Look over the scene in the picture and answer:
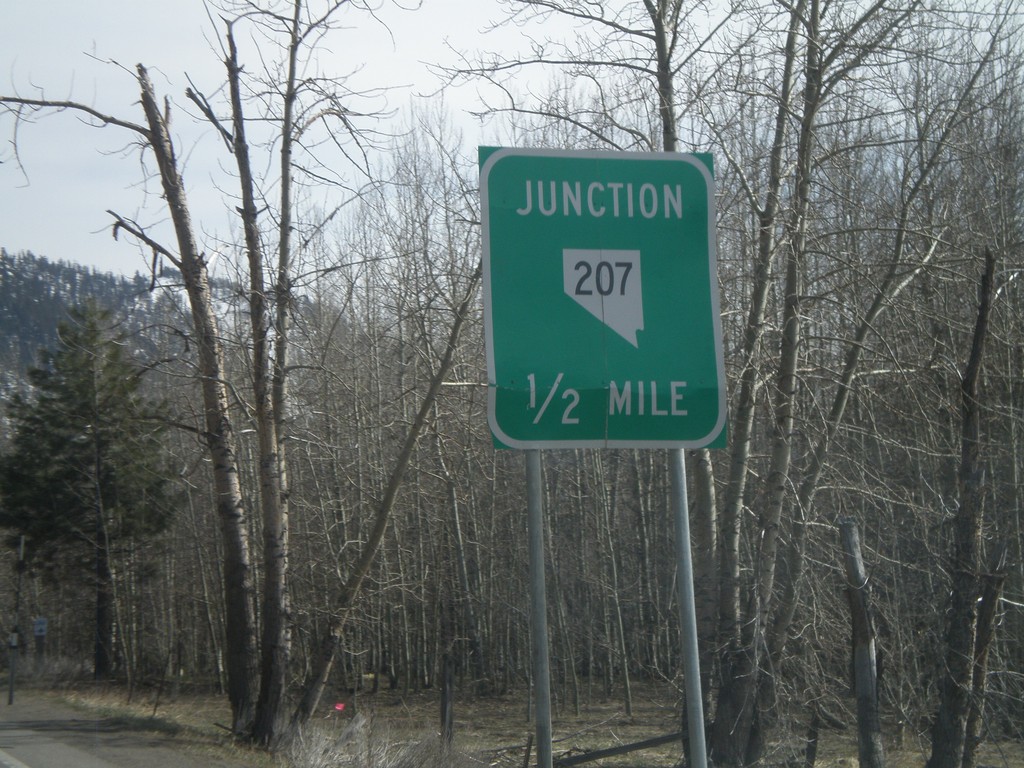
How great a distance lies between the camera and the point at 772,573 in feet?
29.0

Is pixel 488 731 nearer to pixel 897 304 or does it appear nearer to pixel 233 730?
pixel 233 730

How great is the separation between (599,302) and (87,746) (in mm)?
9826

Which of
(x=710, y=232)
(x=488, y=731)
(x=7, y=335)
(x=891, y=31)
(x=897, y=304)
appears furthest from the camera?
(x=7, y=335)

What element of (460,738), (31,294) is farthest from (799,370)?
(31,294)

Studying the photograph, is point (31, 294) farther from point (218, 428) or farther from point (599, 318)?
point (599, 318)

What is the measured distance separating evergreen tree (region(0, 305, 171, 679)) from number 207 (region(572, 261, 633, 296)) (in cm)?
2561

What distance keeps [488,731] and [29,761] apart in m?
11.7

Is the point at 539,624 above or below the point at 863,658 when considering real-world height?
above

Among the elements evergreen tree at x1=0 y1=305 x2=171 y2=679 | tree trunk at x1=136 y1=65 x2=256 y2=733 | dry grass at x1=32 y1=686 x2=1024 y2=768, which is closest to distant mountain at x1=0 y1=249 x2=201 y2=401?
evergreen tree at x1=0 y1=305 x2=171 y2=679

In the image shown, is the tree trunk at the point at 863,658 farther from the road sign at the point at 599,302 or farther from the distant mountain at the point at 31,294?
the distant mountain at the point at 31,294

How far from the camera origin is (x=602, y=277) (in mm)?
2811

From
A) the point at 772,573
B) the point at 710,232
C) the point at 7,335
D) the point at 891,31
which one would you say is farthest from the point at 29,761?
the point at 7,335

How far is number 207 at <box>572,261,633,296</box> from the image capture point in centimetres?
279

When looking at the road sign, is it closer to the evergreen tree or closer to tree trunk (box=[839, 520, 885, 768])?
tree trunk (box=[839, 520, 885, 768])
